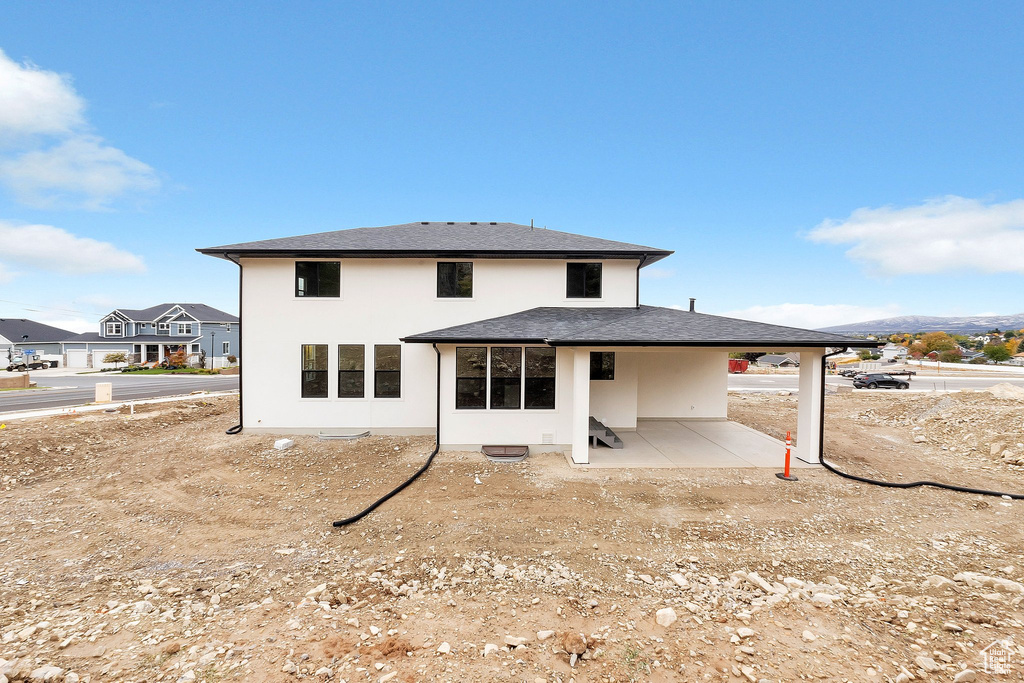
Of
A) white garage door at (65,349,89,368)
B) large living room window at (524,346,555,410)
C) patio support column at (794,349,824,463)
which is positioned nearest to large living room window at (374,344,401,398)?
large living room window at (524,346,555,410)

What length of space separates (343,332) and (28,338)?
2476 inches

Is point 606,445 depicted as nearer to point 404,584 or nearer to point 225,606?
point 404,584

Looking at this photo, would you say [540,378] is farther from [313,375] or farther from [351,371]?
[313,375]

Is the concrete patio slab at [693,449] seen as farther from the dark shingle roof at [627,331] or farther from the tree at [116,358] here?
the tree at [116,358]

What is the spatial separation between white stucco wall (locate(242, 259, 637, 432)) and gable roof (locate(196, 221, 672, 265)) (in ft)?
1.45

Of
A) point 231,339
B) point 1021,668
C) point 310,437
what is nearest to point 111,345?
point 231,339

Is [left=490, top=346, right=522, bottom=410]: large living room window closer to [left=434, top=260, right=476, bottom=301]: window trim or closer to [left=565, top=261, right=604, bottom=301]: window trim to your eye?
[left=434, top=260, right=476, bottom=301]: window trim

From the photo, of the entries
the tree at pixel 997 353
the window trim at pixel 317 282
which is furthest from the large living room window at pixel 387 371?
the tree at pixel 997 353

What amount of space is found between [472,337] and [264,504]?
5143 millimetres

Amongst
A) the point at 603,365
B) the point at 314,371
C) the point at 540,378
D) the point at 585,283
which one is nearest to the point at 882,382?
the point at 603,365

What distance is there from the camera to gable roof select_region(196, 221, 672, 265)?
1125 centimetres

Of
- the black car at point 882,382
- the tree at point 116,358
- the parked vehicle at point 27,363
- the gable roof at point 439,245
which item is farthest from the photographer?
the tree at point 116,358

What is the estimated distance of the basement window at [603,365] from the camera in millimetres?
11992

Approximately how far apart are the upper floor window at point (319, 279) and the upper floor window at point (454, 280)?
9.66 feet
